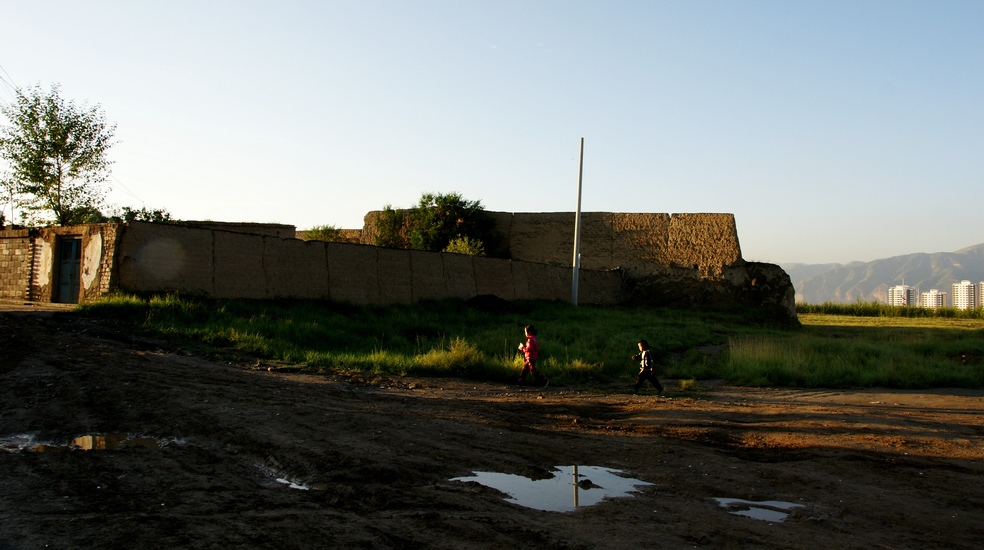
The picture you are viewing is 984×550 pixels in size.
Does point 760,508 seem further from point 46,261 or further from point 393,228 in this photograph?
point 393,228

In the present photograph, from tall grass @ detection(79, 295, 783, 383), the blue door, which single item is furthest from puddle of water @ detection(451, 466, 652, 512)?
the blue door

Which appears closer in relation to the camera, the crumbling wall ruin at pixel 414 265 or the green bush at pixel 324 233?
the crumbling wall ruin at pixel 414 265

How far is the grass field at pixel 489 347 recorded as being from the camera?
14.6m

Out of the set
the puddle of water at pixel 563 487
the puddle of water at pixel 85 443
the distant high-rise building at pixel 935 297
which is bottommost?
the puddle of water at pixel 563 487

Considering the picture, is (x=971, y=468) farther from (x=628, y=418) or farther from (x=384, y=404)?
(x=384, y=404)

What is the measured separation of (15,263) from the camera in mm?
20062

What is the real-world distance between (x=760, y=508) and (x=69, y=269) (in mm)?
18240

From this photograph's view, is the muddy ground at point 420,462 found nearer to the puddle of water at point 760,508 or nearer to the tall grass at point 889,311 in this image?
the puddle of water at point 760,508

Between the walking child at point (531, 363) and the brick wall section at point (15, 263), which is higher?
the brick wall section at point (15, 263)

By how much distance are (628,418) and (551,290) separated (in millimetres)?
22133

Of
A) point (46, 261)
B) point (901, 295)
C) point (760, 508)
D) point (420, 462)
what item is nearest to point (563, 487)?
point (420, 462)

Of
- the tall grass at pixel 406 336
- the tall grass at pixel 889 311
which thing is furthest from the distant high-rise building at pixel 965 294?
the tall grass at pixel 406 336

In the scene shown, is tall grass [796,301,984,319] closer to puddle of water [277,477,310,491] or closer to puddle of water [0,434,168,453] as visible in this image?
puddle of water [277,477,310,491]

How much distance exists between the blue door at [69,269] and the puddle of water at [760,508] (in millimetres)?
17377
